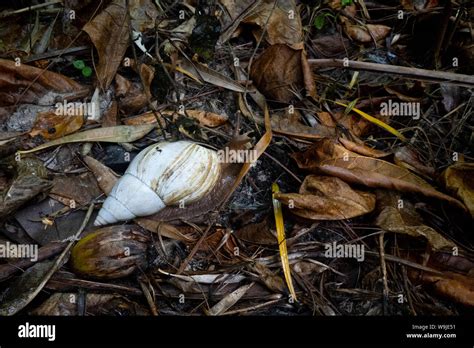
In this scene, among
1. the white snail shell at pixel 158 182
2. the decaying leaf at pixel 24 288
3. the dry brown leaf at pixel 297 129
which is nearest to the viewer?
the decaying leaf at pixel 24 288

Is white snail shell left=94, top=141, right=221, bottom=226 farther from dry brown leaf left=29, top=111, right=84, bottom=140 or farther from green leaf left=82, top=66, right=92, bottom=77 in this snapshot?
green leaf left=82, top=66, right=92, bottom=77

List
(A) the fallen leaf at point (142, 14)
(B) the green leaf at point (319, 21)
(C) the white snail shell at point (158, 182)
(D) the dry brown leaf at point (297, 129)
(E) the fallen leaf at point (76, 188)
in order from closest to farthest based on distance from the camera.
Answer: (C) the white snail shell at point (158, 182)
(E) the fallen leaf at point (76, 188)
(D) the dry brown leaf at point (297, 129)
(A) the fallen leaf at point (142, 14)
(B) the green leaf at point (319, 21)

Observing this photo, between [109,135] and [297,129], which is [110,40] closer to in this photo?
[109,135]

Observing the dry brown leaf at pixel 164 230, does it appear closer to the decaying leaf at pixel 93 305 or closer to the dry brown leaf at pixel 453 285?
the decaying leaf at pixel 93 305

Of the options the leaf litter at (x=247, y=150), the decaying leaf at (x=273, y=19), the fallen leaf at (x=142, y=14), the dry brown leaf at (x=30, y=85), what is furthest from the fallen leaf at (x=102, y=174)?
the decaying leaf at (x=273, y=19)

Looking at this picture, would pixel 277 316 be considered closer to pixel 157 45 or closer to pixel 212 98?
pixel 212 98

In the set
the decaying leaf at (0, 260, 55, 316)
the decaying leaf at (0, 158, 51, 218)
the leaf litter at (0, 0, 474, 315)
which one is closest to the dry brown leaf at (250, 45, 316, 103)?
the leaf litter at (0, 0, 474, 315)
